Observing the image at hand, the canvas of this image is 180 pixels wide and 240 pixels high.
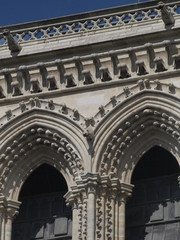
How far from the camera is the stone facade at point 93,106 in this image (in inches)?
1062

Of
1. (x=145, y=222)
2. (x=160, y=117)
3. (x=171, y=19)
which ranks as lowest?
(x=145, y=222)

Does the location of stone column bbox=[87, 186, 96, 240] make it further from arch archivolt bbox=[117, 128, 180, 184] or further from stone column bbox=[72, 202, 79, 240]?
arch archivolt bbox=[117, 128, 180, 184]

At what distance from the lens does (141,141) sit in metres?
27.3

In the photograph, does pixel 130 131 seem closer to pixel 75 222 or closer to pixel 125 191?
pixel 125 191

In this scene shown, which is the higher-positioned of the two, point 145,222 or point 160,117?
point 160,117

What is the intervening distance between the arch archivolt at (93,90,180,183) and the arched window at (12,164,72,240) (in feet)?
4.85

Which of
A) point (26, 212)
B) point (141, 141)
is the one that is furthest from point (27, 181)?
point (141, 141)

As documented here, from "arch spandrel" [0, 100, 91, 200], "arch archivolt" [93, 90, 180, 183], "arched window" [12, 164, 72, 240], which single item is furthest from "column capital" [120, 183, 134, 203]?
"arched window" [12, 164, 72, 240]

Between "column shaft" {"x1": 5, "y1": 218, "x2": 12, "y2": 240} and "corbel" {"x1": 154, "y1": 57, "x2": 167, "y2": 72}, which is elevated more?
"corbel" {"x1": 154, "y1": 57, "x2": 167, "y2": 72}

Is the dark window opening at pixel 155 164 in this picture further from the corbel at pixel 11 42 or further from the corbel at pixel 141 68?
the corbel at pixel 11 42

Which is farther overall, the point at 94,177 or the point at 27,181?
the point at 27,181

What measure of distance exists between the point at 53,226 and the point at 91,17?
164 inches

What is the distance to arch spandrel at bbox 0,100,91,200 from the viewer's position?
27594 mm

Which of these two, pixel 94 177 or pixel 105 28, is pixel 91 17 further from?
pixel 94 177
